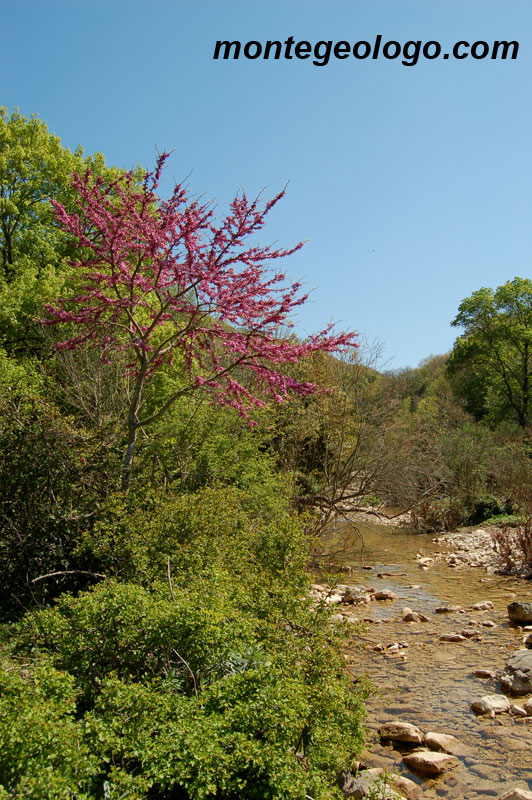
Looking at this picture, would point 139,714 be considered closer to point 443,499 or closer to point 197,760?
point 197,760

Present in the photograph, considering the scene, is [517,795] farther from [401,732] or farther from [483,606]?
[483,606]

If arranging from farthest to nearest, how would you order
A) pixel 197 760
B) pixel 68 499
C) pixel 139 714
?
pixel 68 499, pixel 139 714, pixel 197 760

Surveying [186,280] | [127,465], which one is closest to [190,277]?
[186,280]

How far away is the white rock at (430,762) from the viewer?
516cm

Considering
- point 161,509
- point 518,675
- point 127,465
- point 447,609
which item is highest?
point 127,465

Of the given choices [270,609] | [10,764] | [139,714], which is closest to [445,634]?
[270,609]

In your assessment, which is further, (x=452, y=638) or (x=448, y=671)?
(x=452, y=638)

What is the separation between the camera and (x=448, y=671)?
7.62m

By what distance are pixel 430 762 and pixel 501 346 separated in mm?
32548

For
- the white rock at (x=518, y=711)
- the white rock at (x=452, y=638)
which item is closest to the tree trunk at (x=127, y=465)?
the white rock at (x=518, y=711)

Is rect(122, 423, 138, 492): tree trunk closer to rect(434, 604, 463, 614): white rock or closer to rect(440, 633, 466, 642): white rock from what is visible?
rect(440, 633, 466, 642): white rock

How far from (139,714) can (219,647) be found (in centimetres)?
75

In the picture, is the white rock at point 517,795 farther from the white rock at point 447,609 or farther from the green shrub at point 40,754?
the white rock at point 447,609

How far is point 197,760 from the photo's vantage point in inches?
125
